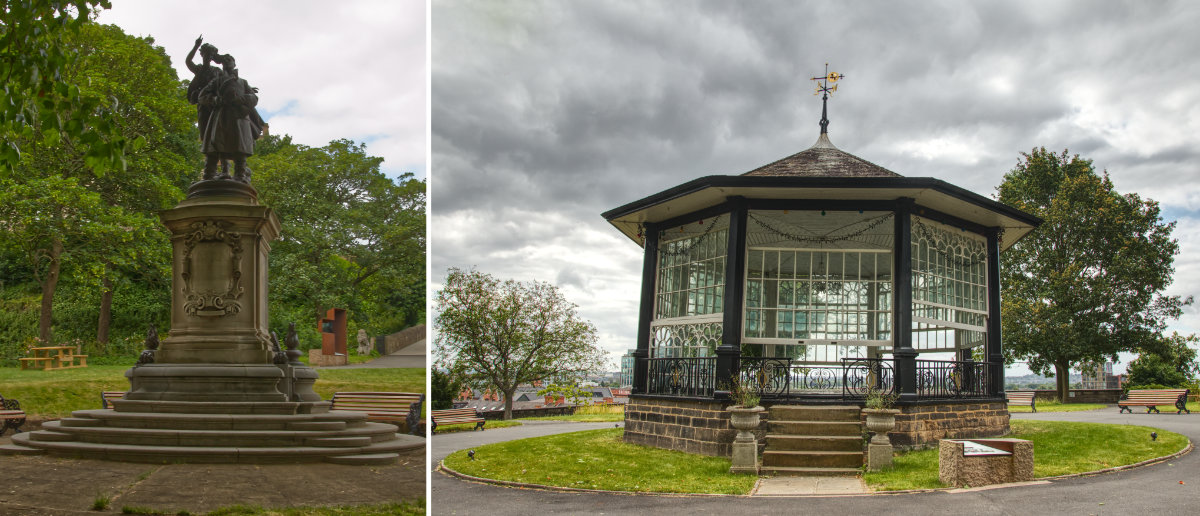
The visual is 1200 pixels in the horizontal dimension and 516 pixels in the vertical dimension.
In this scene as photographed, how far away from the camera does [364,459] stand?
31.0 feet

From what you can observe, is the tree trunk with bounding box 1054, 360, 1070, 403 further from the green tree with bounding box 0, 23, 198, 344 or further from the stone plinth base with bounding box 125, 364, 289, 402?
the green tree with bounding box 0, 23, 198, 344

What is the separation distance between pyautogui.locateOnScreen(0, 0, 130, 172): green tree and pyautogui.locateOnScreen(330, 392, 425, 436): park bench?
23.4ft

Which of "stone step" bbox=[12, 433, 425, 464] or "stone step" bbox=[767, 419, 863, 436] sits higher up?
"stone step" bbox=[767, 419, 863, 436]

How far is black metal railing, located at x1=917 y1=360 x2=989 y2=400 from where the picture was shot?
1193 centimetres

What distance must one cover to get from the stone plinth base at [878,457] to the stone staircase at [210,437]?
5.52 m

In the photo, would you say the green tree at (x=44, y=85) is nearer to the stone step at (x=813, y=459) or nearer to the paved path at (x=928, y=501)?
the paved path at (x=928, y=501)

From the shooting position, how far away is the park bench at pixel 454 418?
1838 cm

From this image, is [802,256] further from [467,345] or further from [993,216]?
[467,345]

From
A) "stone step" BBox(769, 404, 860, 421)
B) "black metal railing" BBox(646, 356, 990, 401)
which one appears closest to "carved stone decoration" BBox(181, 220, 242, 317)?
"black metal railing" BBox(646, 356, 990, 401)

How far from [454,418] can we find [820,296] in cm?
899

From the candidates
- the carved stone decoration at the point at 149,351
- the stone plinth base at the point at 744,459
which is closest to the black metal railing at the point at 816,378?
the stone plinth base at the point at 744,459

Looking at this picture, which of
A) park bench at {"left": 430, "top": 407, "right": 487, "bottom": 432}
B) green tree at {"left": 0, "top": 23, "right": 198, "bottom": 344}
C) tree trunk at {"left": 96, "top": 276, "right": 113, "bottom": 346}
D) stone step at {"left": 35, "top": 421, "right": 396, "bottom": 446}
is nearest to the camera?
stone step at {"left": 35, "top": 421, "right": 396, "bottom": 446}

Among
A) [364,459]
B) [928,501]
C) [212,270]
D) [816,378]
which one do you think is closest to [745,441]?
[816,378]

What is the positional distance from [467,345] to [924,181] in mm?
18526
